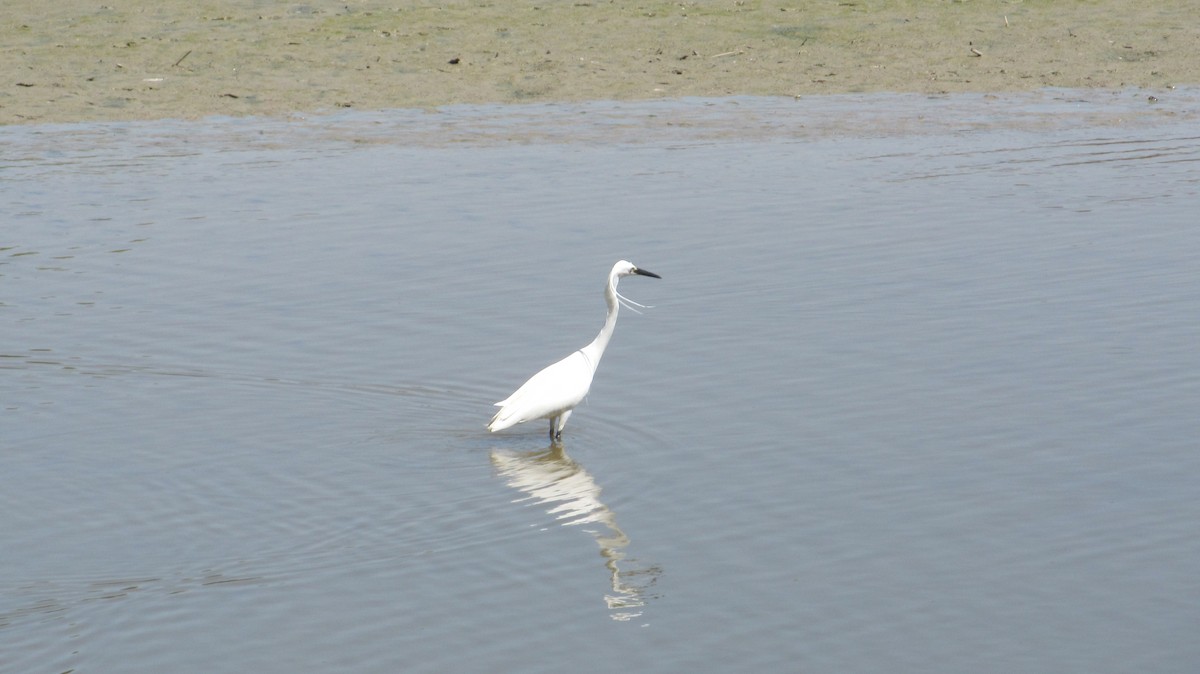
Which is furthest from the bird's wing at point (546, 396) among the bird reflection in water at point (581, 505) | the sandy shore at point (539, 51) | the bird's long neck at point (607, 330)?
the sandy shore at point (539, 51)

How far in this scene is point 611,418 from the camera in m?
8.22

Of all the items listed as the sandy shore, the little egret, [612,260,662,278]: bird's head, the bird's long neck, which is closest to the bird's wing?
the little egret

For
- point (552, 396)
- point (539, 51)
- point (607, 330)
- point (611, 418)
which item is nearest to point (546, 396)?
point (552, 396)

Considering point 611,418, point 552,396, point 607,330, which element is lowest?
Result: point 611,418

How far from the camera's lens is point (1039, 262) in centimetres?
1103

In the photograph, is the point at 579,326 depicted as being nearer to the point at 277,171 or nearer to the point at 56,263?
the point at 56,263

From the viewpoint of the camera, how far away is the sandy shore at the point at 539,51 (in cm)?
1877

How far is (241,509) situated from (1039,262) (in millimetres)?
6245

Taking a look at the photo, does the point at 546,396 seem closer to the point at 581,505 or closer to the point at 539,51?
the point at 581,505

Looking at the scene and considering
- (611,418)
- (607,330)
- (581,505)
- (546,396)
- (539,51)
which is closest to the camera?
(581,505)

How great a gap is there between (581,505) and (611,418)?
51.3 inches

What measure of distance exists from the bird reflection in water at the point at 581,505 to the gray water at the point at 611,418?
3 cm

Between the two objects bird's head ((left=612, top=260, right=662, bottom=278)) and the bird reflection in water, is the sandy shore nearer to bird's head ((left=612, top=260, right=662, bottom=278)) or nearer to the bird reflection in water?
bird's head ((left=612, top=260, right=662, bottom=278))

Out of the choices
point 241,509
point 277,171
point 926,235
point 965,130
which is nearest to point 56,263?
point 277,171
